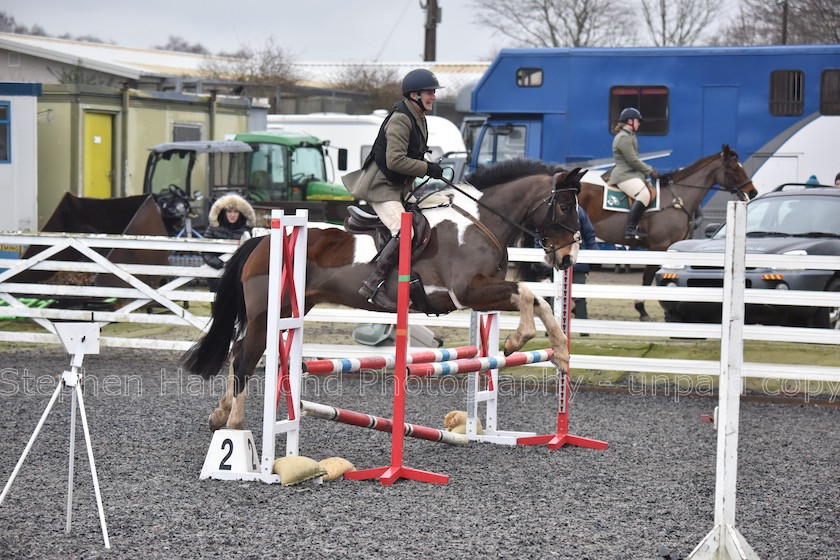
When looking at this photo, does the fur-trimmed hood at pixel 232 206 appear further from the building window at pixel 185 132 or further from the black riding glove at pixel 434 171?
the building window at pixel 185 132

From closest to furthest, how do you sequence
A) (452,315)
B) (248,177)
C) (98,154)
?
1. (452,315)
2. (98,154)
3. (248,177)

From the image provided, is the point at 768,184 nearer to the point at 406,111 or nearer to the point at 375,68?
the point at 406,111

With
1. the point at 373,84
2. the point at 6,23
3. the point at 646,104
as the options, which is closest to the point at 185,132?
the point at 646,104

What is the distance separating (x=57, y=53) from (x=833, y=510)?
89.6 ft

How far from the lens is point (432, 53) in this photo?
4819cm

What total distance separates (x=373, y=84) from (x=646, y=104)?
26.8 meters

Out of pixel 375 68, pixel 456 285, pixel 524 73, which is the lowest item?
pixel 456 285

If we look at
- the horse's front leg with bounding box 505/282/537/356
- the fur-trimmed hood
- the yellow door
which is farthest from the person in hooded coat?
the yellow door

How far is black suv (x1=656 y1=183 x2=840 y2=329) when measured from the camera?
11562 millimetres

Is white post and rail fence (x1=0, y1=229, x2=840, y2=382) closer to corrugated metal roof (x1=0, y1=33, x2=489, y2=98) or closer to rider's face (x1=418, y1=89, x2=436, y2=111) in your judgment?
rider's face (x1=418, y1=89, x2=436, y2=111)

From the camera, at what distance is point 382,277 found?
755 cm

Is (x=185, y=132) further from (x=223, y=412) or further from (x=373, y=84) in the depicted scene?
(x=373, y=84)

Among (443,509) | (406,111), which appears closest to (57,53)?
(406,111)

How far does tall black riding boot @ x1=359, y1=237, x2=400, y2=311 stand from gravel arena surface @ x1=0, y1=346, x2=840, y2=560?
3.57 ft
